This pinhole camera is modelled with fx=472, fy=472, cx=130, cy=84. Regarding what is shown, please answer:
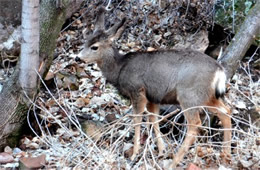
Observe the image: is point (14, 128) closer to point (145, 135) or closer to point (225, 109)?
point (145, 135)

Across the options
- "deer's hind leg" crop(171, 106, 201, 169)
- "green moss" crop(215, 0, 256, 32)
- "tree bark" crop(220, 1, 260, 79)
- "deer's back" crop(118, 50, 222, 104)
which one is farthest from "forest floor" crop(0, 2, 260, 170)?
"green moss" crop(215, 0, 256, 32)

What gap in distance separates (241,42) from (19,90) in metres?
3.54

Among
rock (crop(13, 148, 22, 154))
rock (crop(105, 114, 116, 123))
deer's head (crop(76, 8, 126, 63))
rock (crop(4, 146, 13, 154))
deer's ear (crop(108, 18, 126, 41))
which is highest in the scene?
deer's ear (crop(108, 18, 126, 41))

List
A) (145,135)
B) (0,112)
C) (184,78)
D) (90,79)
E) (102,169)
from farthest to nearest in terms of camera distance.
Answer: (90,79) < (145,135) < (0,112) < (184,78) < (102,169)

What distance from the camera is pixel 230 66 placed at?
7.43 meters

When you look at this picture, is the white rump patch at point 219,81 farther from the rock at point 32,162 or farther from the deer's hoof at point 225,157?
the rock at point 32,162

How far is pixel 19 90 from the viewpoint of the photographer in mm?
6754

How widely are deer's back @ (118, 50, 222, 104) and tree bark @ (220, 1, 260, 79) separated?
4.03 feet

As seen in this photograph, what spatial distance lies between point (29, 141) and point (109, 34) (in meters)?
1.97

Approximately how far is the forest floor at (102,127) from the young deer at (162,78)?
18cm

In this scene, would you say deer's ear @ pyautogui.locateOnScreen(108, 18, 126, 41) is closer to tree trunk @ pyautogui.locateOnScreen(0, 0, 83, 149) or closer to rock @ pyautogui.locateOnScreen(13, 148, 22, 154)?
tree trunk @ pyautogui.locateOnScreen(0, 0, 83, 149)

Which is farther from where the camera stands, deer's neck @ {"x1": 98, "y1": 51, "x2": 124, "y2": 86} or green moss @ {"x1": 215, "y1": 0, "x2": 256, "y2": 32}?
green moss @ {"x1": 215, "y1": 0, "x2": 256, "y2": 32}

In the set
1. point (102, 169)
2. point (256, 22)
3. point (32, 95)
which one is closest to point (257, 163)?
point (102, 169)

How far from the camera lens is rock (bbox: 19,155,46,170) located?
6.09 meters
